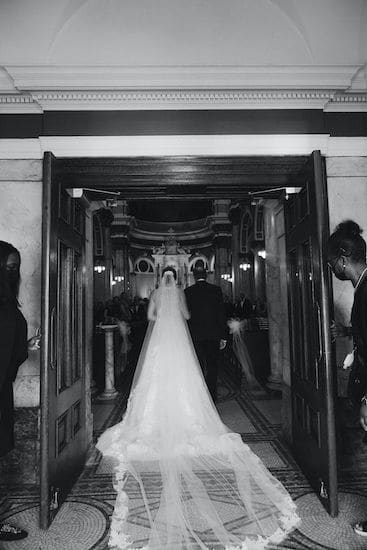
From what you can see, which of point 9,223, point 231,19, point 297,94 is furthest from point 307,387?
point 231,19

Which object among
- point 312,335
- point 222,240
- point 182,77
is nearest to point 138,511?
point 312,335

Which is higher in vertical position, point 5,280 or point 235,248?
point 235,248

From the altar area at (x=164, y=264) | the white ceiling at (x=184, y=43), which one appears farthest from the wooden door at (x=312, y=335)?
the altar area at (x=164, y=264)

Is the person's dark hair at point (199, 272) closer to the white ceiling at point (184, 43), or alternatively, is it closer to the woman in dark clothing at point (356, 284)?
the white ceiling at point (184, 43)

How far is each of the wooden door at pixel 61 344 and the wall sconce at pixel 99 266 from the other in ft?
35.5

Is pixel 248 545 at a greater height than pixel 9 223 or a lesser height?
lesser

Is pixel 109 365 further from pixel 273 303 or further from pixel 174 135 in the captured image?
pixel 174 135

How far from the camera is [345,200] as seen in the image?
11.8 feet

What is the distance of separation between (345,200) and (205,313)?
2.49m

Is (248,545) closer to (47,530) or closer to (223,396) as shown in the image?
(47,530)

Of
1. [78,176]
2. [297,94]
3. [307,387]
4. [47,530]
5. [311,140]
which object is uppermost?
[297,94]

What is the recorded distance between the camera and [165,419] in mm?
4469

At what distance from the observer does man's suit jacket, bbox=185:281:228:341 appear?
5422mm

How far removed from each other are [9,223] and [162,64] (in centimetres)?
198
